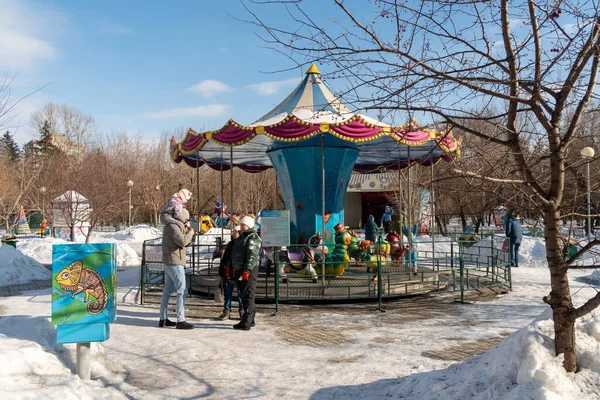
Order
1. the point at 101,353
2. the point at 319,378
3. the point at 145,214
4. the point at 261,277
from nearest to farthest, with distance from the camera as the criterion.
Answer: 1. the point at 319,378
2. the point at 101,353
3. the point at 261,277
4. the point at 145,214

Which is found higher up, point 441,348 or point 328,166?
point 328,166

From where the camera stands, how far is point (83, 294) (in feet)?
16.1

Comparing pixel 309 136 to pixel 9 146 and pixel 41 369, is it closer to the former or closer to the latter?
pixel 41 369

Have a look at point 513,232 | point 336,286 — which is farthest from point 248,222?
point 513,232

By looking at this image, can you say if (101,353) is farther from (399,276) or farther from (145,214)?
(145,214)

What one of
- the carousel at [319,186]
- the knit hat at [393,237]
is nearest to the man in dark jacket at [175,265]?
the carousel at [319,186]

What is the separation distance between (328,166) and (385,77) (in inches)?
324

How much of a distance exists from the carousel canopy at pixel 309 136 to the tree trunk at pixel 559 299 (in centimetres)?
237

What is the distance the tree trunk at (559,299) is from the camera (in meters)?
3.68

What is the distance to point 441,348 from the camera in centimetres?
605

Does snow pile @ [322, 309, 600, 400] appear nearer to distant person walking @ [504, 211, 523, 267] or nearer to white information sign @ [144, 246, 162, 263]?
white information sign @ [144, 246, 162, 263]

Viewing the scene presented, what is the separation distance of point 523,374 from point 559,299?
64cm

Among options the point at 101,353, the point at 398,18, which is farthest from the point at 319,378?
the point at 398,18

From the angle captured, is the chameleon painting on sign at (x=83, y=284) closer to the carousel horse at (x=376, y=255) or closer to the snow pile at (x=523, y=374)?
the snow pile at (x=523, y=374)
